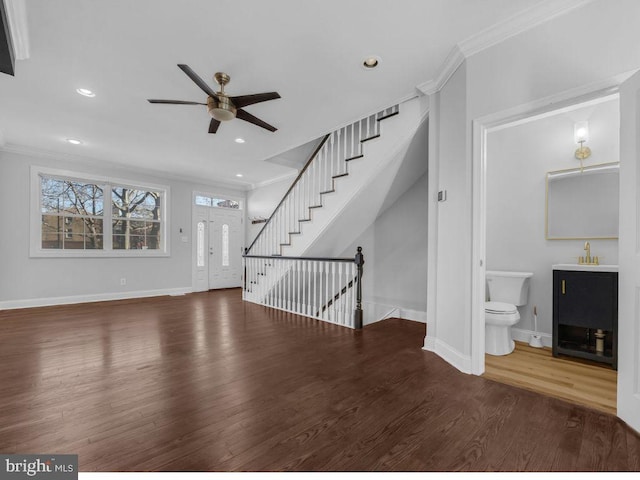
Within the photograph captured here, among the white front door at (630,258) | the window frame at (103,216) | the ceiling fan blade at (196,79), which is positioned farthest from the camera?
the window frame at (103,216)

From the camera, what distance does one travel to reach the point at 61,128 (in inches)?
164

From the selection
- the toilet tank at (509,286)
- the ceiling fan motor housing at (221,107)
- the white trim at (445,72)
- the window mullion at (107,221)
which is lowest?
the toilet tank at (509,286)

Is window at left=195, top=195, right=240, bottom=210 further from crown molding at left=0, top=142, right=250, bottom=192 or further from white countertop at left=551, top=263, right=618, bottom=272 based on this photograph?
white countertop at left=551, top=263, right=618, bottom=272

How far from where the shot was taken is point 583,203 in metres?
2.92

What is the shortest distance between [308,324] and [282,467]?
2.63 metres

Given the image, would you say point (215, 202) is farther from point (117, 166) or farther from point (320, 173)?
point (320, 173)

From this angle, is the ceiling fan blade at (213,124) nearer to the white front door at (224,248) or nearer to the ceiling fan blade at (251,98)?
the ceiling fan blade at (251,98)

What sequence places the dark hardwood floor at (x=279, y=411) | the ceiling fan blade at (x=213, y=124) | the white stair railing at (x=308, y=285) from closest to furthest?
the dark hardwood floor at (x=279, y=411) < the ceiling fan blade at (x=213, y=124) < the white stair railing at (x=308, y=285)

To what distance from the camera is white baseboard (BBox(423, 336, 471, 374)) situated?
7.88 ft

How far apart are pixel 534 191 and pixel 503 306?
134cm

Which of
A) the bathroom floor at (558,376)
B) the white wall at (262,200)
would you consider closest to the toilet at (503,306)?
the bathroom floor at (558,376)

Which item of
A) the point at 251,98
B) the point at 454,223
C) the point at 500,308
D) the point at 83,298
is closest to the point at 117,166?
the point at 83,298

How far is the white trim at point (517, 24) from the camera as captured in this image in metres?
1.95

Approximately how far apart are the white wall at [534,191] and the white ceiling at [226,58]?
140 cm
